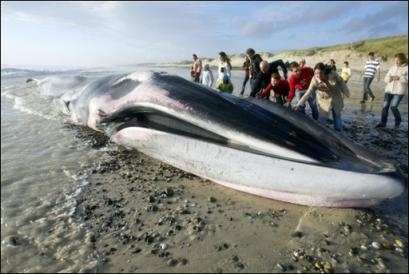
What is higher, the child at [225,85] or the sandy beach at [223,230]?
the child at [225,85]

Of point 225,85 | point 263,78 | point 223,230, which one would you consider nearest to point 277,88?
point 263,78

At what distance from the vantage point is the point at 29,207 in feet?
15.2

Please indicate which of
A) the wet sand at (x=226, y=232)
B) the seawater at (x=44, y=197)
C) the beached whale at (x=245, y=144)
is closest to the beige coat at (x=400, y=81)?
the beached whale at (x=245, y=144)

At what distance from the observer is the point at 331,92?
8.27m

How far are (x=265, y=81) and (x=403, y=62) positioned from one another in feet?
11.0

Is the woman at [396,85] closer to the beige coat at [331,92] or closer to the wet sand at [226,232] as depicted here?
the beige coat at [331,92]

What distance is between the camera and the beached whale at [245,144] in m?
4.26

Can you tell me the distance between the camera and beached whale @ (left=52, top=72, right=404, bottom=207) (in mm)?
4262

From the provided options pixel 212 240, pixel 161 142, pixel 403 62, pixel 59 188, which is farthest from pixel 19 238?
pixel 403 62

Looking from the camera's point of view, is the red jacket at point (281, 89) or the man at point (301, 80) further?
the man at point (301, 80)

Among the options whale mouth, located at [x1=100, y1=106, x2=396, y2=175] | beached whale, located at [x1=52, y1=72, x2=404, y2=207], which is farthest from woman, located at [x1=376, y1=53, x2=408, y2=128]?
whale mouth, located at [x1=100, y1=106, x2=396, y2=175]

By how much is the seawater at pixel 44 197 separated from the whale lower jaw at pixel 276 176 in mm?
650

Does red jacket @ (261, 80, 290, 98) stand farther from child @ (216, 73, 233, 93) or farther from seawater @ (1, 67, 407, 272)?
seawater @ (1, 67, 407, 272)

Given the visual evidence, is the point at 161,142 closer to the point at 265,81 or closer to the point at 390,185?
the point at 390,185
